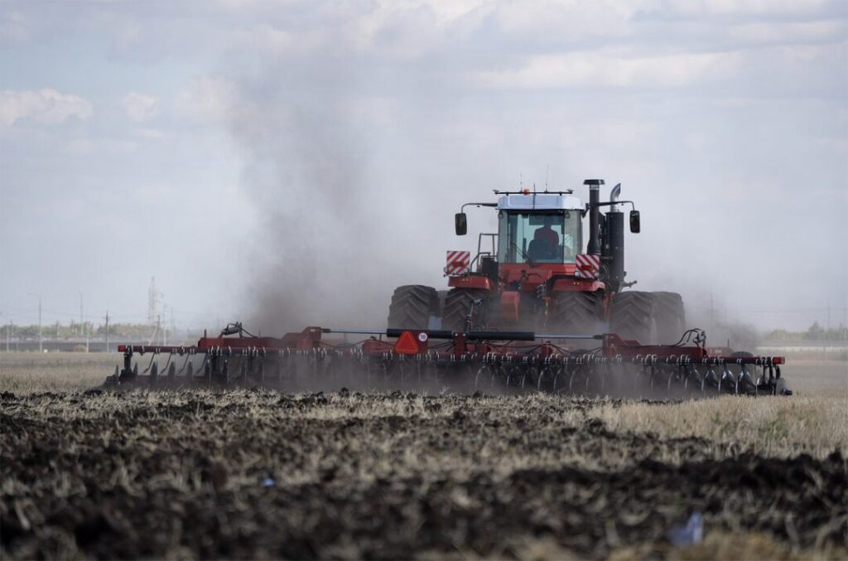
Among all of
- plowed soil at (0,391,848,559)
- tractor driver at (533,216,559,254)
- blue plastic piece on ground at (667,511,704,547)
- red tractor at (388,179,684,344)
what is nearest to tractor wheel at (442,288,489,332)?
red tractor at (388,179,684,344)

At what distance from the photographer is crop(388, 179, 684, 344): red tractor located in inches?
809

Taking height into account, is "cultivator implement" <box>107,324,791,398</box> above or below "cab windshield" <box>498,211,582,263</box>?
below

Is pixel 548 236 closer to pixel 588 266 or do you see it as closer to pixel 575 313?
pixel 588 266

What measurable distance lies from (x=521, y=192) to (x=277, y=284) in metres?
9.63

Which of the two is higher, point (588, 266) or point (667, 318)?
point (588, 266)

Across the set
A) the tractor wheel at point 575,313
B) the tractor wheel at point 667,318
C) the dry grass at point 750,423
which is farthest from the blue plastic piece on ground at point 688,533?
the tractor wheel at point 667,318

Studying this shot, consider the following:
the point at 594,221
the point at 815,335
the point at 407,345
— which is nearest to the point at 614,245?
the point at 594,221

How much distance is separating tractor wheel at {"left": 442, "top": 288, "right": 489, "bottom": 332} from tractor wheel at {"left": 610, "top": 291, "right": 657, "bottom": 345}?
1997mm

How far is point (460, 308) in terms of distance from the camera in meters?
21.0

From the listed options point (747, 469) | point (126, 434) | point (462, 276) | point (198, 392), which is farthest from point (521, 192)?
point (747, 469)

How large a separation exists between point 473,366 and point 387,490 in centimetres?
1160

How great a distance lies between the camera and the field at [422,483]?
6.30 metres

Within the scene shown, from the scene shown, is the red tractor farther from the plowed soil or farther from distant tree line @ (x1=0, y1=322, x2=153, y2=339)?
distant tree line @ (x1=0, y1=322, x2=153, y2=339)

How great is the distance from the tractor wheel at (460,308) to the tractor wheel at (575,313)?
1.08 metres
